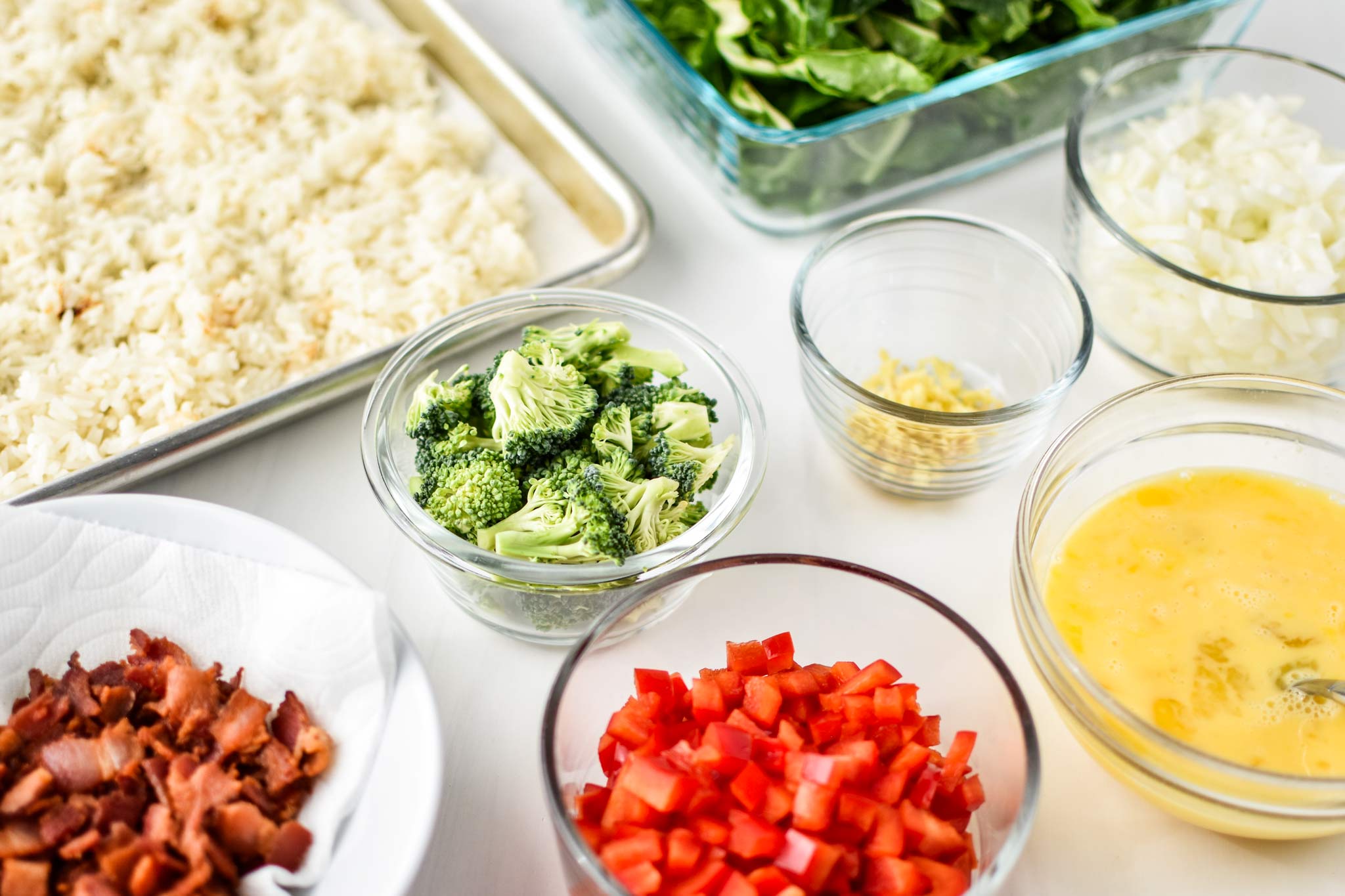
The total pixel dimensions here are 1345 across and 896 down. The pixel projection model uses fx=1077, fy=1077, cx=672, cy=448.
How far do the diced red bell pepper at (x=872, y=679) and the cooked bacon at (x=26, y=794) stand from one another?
0.96 metres

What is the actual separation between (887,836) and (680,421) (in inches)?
26.4

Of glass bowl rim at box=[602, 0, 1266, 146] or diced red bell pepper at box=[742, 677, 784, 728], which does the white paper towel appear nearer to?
diced red bell pepper at box=[742, 677, 784, 728]

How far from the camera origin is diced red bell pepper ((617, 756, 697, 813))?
1233 mm

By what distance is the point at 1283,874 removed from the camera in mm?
1484

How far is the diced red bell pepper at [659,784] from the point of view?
123cm

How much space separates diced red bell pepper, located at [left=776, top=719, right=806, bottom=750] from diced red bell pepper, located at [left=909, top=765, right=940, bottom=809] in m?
0.15

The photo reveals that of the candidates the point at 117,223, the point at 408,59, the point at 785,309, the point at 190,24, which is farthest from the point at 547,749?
the point at 190,24

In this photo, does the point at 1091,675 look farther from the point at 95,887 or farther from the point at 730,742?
the point at 95,887

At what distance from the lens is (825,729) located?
1.36 m

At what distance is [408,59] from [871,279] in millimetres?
1202

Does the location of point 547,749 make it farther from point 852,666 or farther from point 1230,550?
point 1230,550

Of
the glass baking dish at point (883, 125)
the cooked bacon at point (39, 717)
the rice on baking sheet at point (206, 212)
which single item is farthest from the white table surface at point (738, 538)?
the cooked bacon at point (39, 717)

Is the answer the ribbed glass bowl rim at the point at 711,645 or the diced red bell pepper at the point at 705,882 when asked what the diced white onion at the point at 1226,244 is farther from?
the diced red bell pepper at the point at 705,882

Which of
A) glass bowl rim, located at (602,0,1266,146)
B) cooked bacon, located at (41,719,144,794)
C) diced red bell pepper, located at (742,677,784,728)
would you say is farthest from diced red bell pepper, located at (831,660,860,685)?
glass bowl rim, located at (602,0,1266,146)
